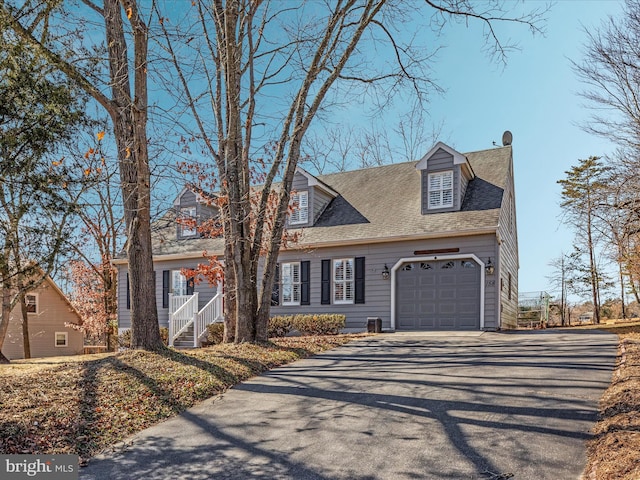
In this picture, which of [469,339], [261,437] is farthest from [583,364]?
[261,437]

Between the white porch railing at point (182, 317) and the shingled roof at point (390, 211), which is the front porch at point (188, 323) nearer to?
the white porch railing at point (182, 317)

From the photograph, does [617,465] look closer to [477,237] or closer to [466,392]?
[466,392]

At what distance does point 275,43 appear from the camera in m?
11.2

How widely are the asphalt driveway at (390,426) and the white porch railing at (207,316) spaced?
7.45 m

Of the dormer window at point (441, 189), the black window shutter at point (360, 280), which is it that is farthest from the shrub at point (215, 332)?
the dormer window at point (441, 189)

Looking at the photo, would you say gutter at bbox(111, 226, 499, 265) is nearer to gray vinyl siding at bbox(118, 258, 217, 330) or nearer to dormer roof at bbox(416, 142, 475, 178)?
gray vinyl siding at bbox(118, 258, 217, 330)

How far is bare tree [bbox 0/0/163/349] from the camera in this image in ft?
27.0

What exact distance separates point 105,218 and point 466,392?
19.8 meters

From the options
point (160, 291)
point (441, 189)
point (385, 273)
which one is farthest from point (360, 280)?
point (160, 291)

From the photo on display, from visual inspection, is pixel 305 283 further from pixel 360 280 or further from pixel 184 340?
pixel 184 340

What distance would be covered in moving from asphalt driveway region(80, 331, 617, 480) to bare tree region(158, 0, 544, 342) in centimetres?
347

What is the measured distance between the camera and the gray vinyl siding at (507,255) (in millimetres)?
13680

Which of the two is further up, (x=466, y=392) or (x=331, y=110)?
(x=331, y=110)

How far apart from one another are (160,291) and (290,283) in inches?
229
